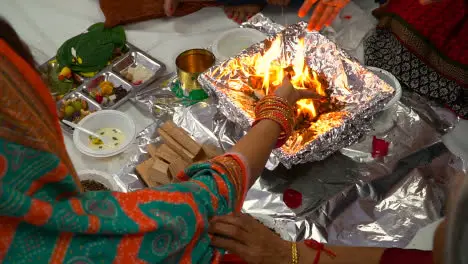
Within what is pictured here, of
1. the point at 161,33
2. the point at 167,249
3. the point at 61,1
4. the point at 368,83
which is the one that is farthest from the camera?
the point at 61,1

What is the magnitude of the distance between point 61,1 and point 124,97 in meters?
0.78

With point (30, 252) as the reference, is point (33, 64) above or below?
above

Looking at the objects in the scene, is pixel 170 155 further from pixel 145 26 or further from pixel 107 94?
pixel 145 26

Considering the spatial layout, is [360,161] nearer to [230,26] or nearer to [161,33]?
[230,26]

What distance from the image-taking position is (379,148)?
4.72ft

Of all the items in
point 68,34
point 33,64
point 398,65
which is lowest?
point 68,34

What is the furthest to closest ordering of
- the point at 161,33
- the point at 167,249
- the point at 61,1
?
1. the point at 61,1
2. the point at 161,33
3. the point at 167,249

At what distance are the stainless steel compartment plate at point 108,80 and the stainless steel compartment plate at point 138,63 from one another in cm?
3

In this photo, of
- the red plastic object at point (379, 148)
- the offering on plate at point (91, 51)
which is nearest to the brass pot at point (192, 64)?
the offering on plate at point (91, 51)

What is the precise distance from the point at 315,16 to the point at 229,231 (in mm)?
936

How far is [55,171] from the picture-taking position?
0.60 metres

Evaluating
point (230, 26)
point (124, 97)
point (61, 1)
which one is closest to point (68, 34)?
point (61, 1)

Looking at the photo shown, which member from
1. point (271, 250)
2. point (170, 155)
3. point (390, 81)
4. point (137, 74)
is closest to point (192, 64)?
point (137, 74)

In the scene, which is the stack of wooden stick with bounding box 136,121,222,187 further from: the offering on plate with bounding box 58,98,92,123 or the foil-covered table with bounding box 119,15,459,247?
the offering on plate with bounding box 58,98,92,123
